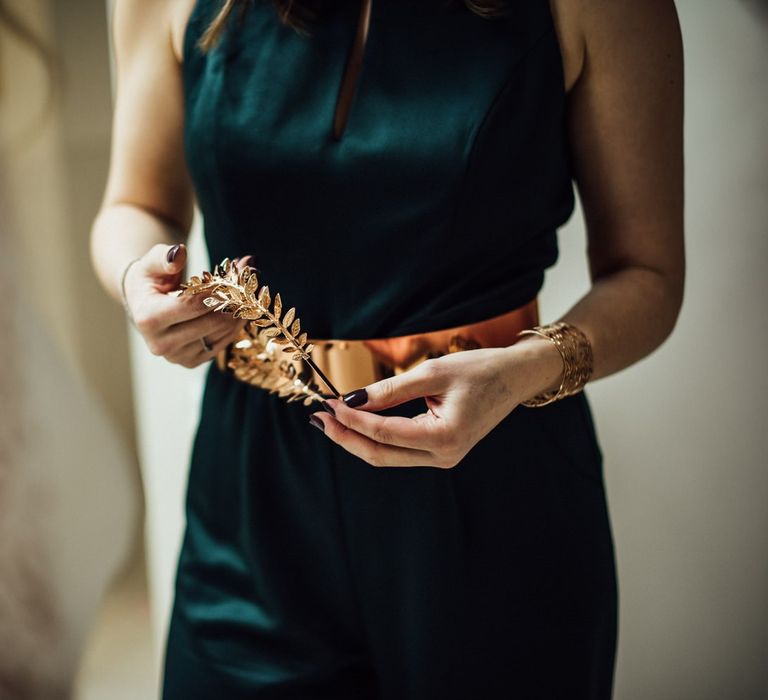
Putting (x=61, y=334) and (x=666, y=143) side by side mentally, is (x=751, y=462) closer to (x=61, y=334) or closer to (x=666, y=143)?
(x=666, y=143)

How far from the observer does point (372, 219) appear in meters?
0.54

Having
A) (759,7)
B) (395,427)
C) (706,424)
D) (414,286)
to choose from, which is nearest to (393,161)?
(414,286)

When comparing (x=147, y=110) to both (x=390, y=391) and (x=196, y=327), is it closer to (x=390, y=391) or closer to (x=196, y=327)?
(x=196, y=327)

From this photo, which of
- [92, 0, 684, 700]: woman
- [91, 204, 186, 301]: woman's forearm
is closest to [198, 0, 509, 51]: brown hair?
[92, 0, 684, 700]: woman

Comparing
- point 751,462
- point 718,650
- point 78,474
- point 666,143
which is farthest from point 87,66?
point 718,650

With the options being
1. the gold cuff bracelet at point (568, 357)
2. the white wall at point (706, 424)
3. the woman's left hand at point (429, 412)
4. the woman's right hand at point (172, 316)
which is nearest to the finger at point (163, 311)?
the woman's right hand at point (172, 316)

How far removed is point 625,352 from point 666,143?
0.16 meters

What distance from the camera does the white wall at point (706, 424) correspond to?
67cm

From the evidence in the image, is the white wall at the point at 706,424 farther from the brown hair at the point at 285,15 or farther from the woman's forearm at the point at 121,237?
the woman's forearm at the point at 121,237

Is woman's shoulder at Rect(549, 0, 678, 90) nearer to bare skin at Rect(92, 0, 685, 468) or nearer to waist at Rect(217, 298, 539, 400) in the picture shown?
bare skin at Rect(92, 0, 685, 468)

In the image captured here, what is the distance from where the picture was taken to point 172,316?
503 millimetres

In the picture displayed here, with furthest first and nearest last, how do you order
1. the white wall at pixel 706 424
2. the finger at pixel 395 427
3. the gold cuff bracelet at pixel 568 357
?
the white wall at pixel 706 424 < the gold cuff bracelet at pixel 568 357 < the finger at pixel 395 427

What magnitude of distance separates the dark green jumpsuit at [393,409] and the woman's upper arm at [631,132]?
24 mm

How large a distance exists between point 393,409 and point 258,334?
0.11m
